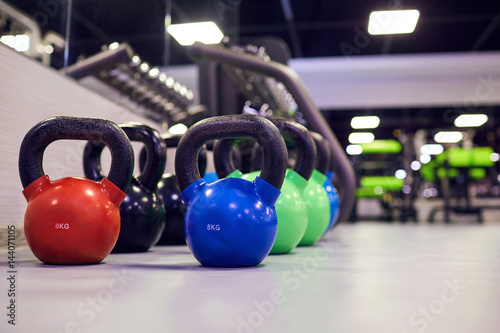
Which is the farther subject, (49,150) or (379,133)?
(379,133)

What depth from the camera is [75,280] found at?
871 mm

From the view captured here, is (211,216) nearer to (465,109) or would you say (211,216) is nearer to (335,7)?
(335,7)

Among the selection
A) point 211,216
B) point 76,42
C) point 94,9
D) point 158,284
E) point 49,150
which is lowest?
point 158,284

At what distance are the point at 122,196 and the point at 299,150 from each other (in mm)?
606

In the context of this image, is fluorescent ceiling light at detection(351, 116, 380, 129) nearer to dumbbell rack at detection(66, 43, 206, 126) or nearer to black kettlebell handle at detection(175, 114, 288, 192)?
dumbbell rack at detection(66, 43, 206, 126)

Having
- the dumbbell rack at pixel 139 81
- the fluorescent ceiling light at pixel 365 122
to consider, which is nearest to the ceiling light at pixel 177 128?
the dumbbell rack at pixel 139 81

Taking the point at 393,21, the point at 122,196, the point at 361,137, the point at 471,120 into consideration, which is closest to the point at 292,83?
the point at 122,196

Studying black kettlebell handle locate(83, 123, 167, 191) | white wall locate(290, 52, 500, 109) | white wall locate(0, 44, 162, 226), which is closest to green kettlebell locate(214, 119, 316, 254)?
black kettlebell handle locate(83, 123, 167, 191)

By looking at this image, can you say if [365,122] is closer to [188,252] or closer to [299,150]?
[299,150]

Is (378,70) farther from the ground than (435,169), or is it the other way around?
(378,70)

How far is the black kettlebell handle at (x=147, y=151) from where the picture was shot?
142cm

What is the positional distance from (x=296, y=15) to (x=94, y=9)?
3932 mm

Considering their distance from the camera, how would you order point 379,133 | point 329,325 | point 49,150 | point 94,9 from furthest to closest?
point 379,133 → point 94,9 → point 49,150 → point 329,325

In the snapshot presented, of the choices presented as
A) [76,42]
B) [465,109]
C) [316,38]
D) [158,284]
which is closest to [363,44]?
[316,38]
